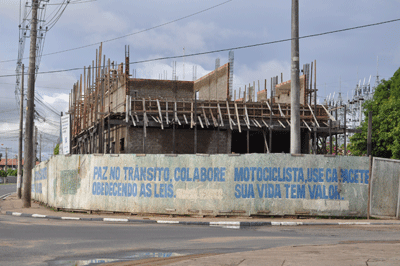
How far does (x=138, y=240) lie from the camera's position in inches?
402

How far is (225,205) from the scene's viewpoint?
53.5 feet

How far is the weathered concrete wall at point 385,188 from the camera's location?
53.5ft

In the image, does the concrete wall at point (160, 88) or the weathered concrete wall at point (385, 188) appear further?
the concrete wall at point (160, 88)

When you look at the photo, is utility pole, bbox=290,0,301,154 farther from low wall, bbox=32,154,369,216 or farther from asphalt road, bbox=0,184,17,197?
asphalt road, bbox=0,184,17,197

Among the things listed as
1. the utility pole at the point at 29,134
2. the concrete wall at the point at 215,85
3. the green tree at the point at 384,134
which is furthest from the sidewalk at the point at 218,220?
the green tree at the point at 384,134

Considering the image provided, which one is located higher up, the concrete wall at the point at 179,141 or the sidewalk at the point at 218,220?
the concrete wall at the point at 179,141

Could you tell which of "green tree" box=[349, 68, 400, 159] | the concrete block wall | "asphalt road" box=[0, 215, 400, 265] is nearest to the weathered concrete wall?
"asphalt road" box=[0, 215, 400, 265]

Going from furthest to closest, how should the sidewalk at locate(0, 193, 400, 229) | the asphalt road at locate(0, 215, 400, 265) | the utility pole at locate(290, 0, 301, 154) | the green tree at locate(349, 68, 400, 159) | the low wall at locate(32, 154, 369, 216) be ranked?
1. the green tree at locate(349, 68, 400, 159)
2. the low wall at locate(32, 154, 369, 216)
3. the utility pole at locate(290, 0, 301, 154)
4. the sidewalk at locate(0, 193, 400, 229)
5. the asphalt road at locate(0, 215, 400, 265)

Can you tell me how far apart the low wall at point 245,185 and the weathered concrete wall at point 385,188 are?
11.8 inches

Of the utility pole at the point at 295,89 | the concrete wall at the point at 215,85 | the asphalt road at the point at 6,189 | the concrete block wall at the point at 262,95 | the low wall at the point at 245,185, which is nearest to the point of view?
the utility pole at the point at 295,89

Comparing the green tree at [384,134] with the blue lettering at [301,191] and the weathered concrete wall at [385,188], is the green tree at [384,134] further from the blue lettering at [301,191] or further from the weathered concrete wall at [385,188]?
the blue lettering at [301,191]

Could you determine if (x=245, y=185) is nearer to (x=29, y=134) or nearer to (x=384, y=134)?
(x=29, y=134)

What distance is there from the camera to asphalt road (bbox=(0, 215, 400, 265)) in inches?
322

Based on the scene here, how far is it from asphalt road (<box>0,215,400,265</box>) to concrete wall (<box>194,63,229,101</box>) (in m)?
16.3
